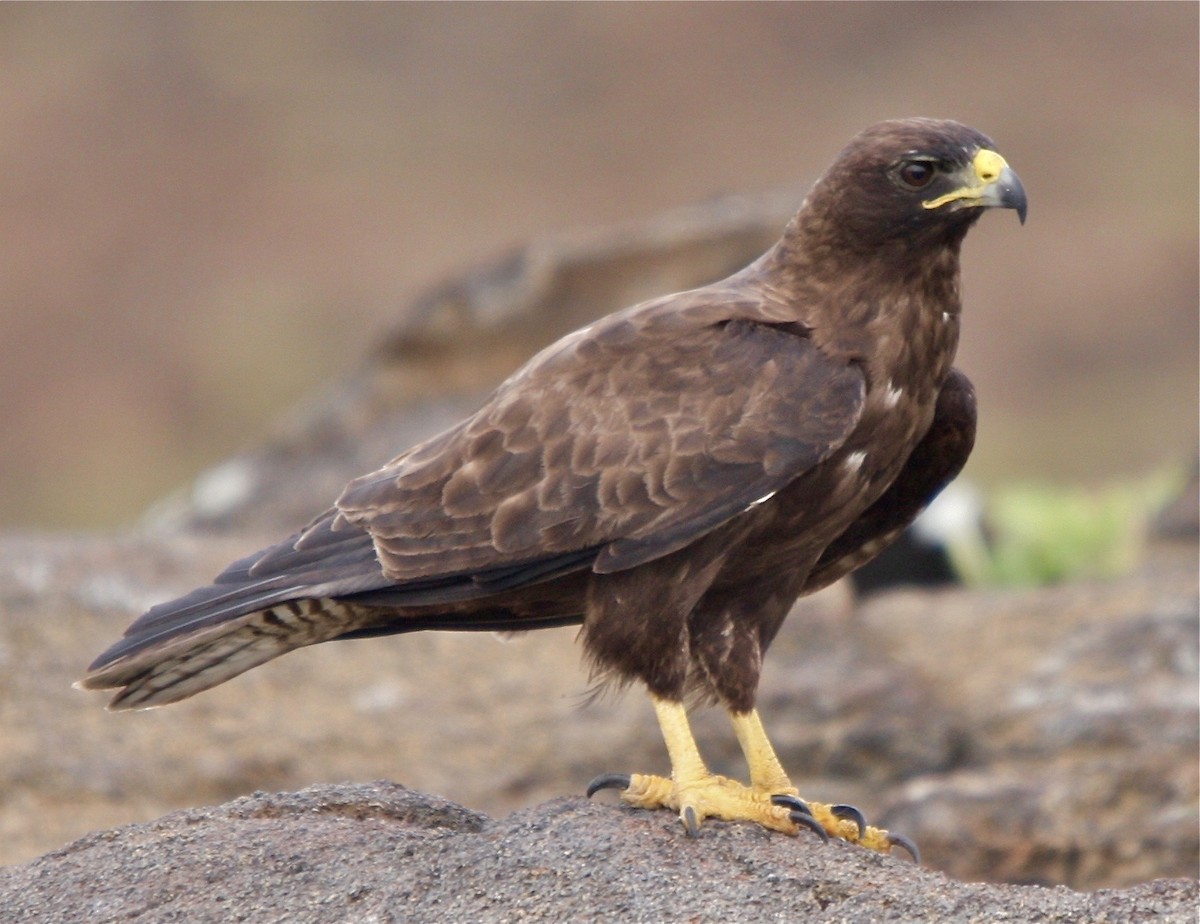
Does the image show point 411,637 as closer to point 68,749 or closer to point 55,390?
point 68,749

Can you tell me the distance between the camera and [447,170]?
133 feet

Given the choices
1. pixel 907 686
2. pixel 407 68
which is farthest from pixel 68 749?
pixel 407 68

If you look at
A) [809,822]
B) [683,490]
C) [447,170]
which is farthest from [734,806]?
[447,170]

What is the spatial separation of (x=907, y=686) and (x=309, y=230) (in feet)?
98.2

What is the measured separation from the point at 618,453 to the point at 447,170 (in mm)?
34879

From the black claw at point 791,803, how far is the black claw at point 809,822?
0.03m

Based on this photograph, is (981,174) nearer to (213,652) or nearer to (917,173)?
(917,173)

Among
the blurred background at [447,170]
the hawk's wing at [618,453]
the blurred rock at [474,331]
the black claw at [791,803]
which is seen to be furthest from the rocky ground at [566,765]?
the blurred background at [447,170]

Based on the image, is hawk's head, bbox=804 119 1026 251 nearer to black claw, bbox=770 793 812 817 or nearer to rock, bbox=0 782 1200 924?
black claw, bbox=770 793 812 817

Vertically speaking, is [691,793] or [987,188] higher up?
[987,188]

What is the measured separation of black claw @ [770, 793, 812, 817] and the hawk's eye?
179cm

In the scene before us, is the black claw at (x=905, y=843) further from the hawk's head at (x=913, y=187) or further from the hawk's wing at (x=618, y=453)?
the hawk's head at (x=913, y=187)

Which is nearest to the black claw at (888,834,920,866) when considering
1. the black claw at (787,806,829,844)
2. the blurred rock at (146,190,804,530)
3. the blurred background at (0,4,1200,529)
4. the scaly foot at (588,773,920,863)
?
the scaly foot at (588,773,920,863)

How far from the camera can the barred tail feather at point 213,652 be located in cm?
639
